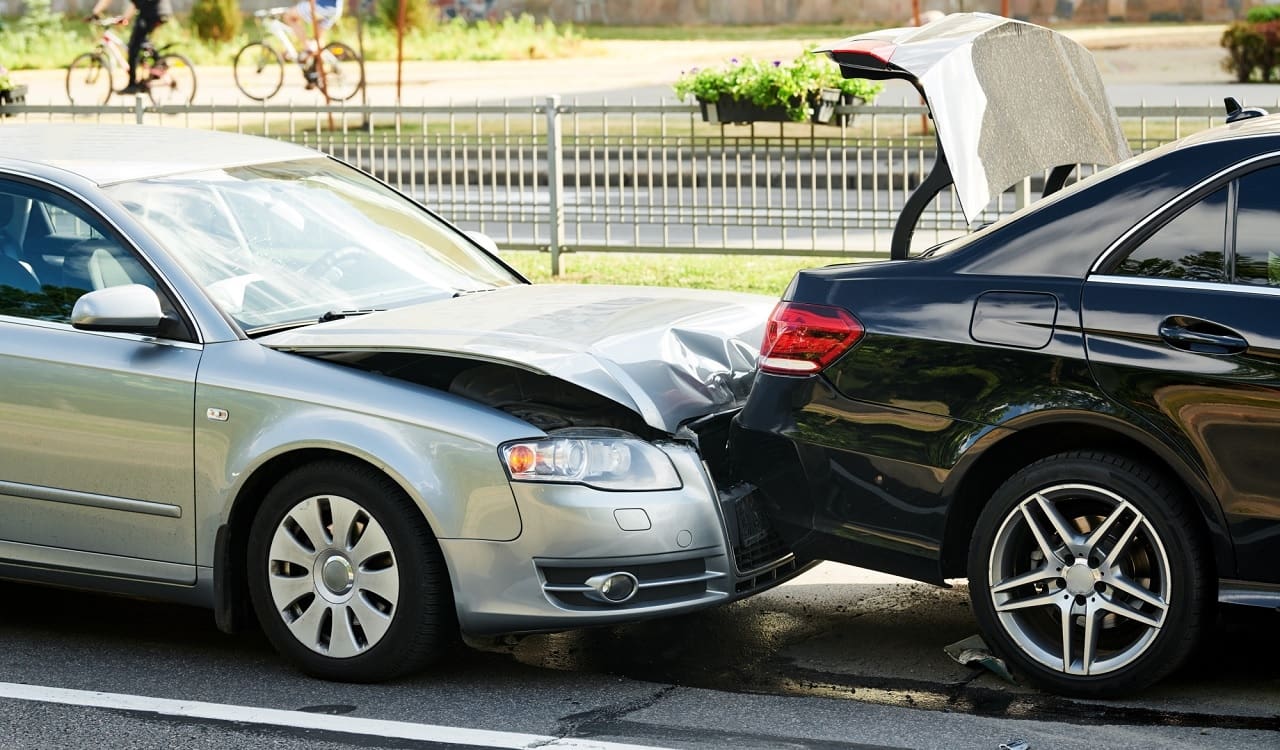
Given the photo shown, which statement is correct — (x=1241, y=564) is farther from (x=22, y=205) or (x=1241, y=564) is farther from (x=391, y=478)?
(x=22, y=205)

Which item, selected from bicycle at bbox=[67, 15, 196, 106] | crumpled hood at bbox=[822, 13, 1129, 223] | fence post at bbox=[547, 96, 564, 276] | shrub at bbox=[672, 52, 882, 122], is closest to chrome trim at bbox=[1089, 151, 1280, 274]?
crumpled hood at bbox=[822, 13, 1129, 223]

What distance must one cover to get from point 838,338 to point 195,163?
7.48ft

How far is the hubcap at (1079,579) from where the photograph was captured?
15.3 feet

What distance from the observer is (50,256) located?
5.60m

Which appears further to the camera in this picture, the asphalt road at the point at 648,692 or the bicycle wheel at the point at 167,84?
the bicycle wheel at the point at 167,84

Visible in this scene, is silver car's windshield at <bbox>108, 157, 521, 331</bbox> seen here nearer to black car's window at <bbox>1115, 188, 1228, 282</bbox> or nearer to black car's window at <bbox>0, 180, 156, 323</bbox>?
black car's window at <bbox>0, 180, 156, 323</bbox>

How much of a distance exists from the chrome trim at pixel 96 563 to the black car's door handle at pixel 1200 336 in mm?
2764

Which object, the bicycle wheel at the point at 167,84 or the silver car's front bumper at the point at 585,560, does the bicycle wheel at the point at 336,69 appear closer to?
the bicycle wheel at the point at 167,84

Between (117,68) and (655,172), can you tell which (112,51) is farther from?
(655,172)

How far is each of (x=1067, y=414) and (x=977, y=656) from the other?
88cm

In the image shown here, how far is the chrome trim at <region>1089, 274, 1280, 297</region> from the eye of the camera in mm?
4562

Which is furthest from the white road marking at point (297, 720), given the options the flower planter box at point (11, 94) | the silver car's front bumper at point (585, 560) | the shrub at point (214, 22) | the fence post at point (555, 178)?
the shrub at point (214, 22)

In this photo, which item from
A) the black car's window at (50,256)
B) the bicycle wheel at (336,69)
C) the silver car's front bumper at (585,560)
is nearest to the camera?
the silver car's front bumper at (585,560)

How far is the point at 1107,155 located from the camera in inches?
248
